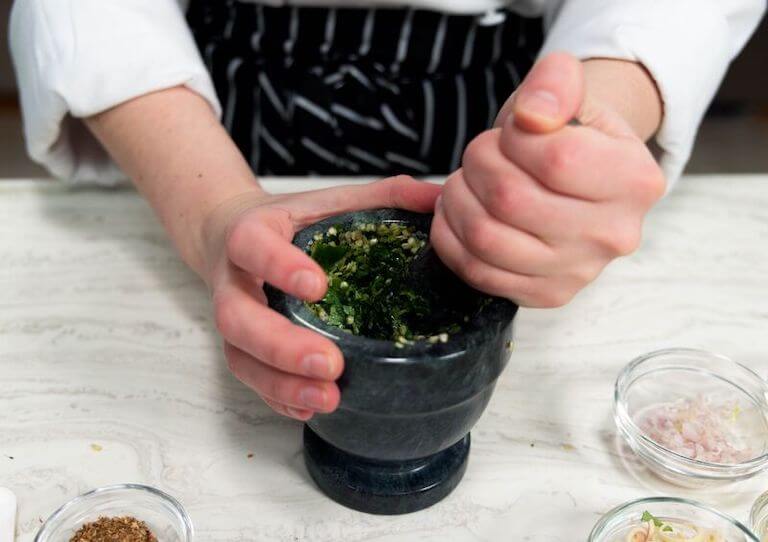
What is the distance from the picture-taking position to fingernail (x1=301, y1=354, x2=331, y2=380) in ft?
2.12

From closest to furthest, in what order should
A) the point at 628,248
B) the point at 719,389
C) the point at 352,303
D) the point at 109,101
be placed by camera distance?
the point at 628,248
the point at 352,303
the point at 719,389
the point at 109,101

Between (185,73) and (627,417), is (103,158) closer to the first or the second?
(185,73)

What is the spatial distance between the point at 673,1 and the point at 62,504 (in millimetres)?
872

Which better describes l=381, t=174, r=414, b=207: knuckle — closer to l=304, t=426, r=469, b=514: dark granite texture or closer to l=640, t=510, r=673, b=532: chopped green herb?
l=304, t=426, r=469, b=514: dark granite texture

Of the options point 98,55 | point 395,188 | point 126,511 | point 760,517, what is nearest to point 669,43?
point 395,188

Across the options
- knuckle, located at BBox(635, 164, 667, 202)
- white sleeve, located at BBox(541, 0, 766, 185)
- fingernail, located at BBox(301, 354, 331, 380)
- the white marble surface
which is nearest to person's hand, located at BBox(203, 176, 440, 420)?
fingernail, located at BBox(301, 354, 331, 380)

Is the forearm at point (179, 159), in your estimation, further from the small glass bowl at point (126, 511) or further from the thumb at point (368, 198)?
the small glass bowl at point (126, 511)

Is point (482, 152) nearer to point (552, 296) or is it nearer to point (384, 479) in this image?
point (552, 296)

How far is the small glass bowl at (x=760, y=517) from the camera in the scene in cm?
74

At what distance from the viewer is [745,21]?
44.2 inches

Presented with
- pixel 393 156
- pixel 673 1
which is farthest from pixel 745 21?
pixel 393 156

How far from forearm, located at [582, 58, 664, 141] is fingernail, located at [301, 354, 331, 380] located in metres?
0.48

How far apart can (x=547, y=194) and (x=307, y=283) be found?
0.65 ft

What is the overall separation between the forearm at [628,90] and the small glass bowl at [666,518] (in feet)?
1.39
